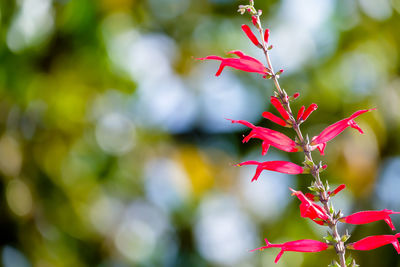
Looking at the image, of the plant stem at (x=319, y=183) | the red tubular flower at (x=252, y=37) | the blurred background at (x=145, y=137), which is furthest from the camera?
the blurred background at (x=145, y=137)

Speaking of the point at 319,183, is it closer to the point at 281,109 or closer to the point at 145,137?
the point at 281,109

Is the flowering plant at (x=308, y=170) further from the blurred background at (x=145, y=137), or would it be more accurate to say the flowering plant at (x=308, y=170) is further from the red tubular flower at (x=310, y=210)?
the blurred background at (x=145, y=137)

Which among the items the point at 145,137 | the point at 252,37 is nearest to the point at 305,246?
the point at 252,37

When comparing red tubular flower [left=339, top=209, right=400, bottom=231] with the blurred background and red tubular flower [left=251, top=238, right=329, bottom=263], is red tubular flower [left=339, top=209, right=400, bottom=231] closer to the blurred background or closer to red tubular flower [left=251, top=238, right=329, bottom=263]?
red tubular flower [left=251, top=238, right=329, bottom=263]

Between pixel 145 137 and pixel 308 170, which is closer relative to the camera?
pixel 308 170

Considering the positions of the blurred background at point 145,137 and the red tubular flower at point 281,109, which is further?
the blurred background at point 145,137

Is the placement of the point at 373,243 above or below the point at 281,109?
below

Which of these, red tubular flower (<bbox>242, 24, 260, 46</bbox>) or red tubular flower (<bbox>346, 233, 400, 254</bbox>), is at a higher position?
red tubular flower (<bbox>242, 24, 260, 46</bbox>)

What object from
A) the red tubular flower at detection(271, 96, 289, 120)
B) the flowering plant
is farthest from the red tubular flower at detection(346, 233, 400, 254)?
the red tubular flower at detection(271, 96, 289, 120)

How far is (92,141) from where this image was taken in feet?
12.9

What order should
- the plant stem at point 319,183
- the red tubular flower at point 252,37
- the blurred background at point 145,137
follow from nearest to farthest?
the plant stem at point 319,183 < the red tubular flower at point 252,37 < the blurred background at point 145,137

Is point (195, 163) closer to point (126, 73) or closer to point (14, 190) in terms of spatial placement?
point (126, 73)

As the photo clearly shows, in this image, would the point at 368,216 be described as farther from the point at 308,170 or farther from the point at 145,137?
the point at 145,137

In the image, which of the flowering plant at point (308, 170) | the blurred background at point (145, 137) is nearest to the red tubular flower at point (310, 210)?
the flowering plant at point (308, 170)
